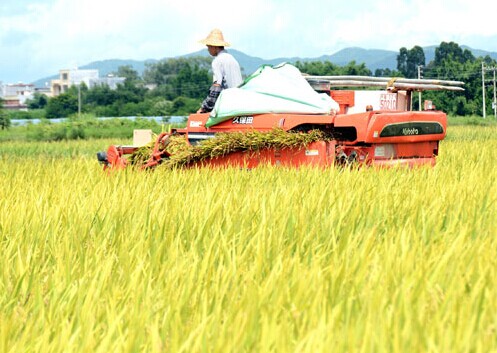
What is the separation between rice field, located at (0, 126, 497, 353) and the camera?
2.16 metres

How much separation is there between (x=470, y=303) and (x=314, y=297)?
461mm

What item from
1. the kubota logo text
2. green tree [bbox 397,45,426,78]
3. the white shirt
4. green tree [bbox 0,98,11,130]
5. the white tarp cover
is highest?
green tree [bbox 397,45,426,78]

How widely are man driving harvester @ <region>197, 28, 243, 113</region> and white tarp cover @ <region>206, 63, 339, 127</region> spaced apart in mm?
303

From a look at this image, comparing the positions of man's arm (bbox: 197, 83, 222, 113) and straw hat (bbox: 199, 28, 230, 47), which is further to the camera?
straw hat (bbox: 199, 28, 230, 47)

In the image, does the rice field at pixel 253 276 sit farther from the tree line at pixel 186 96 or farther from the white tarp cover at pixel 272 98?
the tree line at pixel 186 96

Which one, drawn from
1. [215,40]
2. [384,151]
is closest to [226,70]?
[215,40]

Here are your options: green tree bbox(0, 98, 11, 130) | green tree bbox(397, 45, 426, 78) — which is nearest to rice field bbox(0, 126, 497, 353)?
green tree bbox(0, 98, 11, 130)

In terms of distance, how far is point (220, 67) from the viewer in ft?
28.1

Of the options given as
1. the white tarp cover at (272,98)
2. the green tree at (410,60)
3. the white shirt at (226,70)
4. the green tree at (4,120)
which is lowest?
the green tree at (4,120)

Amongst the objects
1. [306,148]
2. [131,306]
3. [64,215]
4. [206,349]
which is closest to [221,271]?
[131,306]

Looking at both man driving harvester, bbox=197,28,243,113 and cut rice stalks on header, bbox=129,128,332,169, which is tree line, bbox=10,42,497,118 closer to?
man driving harvester, bbox=197,28,243,113

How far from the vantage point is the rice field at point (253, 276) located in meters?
2.16

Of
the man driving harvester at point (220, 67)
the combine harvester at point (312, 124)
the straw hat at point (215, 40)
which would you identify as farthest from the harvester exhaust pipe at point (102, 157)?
the straw hat at point (215, 40)

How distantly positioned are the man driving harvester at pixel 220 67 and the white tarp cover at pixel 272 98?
30cm
